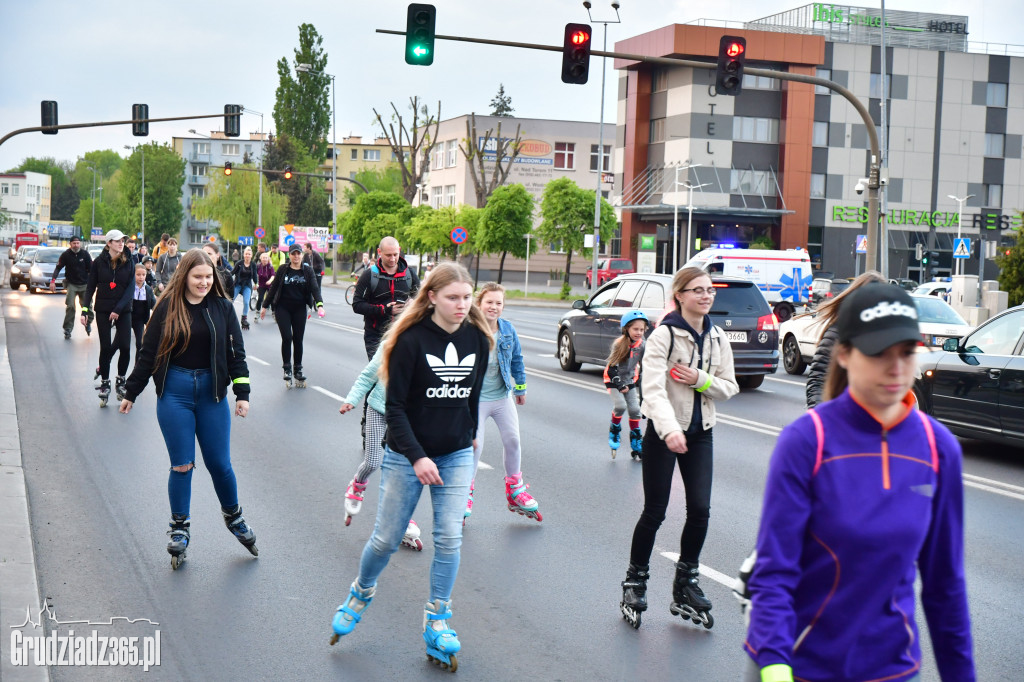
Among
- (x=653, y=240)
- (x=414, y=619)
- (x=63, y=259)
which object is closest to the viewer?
(x=414, y=619)

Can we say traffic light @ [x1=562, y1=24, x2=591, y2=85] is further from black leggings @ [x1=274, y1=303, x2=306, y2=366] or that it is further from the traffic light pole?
black leggings @ [x1=274, y1=303, x2=306, y2=366]

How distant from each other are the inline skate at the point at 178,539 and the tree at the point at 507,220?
161 feet

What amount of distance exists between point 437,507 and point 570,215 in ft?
165

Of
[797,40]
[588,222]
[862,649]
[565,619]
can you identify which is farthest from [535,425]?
[797,40]

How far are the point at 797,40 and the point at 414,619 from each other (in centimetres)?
6863

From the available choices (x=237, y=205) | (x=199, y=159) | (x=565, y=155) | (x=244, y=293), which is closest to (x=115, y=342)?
(x=244, y=293)

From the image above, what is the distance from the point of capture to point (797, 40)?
69.0m

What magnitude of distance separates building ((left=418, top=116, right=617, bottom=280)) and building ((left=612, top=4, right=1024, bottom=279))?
1593 cm

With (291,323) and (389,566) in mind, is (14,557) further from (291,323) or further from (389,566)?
(291,323)

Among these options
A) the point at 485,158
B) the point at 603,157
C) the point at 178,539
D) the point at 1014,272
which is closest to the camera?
Result: the point at 178,539

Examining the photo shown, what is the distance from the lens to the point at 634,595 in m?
5.67

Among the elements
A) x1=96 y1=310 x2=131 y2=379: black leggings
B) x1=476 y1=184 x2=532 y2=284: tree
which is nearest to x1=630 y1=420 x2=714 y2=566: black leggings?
x1=96 y1=310 x2=131 y2=379: black leggings

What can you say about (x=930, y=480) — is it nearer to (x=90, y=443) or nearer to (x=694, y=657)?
(x=694, y=657)

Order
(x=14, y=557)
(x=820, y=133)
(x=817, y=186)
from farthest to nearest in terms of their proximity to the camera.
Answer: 1. (x=820, y=133)
2. (x=817, y=186)
3. (x=14, y=557)
